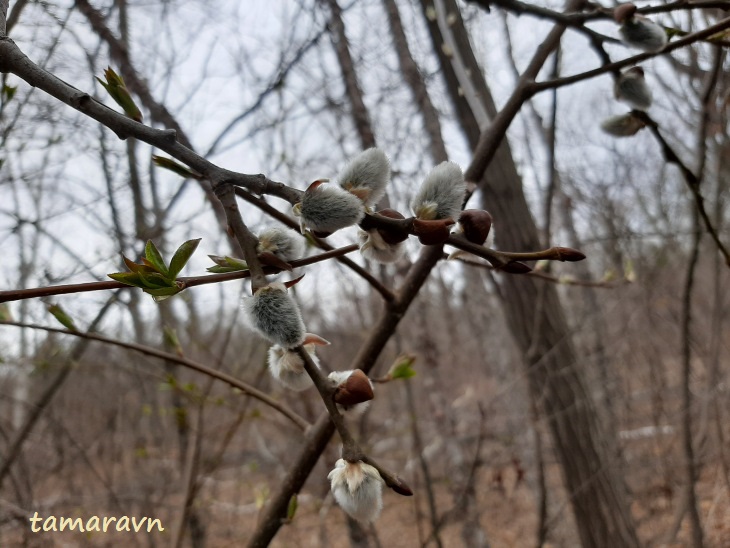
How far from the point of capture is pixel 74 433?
4.00m

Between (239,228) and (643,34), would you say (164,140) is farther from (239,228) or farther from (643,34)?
(643,34)

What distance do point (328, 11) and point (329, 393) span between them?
225 cm

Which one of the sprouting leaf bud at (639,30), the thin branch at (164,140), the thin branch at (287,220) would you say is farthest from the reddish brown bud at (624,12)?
the thin branch at (164,140)

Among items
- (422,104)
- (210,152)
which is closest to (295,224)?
(210,152)

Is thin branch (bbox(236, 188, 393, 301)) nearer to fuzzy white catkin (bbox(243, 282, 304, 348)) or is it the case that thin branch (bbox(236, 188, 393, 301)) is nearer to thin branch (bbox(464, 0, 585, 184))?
fuzzy white catkin (bbox(243, 282, 304, 348))

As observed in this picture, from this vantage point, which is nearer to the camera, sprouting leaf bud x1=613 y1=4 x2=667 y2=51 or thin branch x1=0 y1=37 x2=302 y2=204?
thin branch x1=0 y1=37 x2=302 y2=204

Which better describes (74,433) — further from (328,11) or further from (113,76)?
(113,76)

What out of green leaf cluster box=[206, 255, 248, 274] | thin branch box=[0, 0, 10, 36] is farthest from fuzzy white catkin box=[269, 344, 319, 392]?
thin branch box=[0, 0, 10, 36]

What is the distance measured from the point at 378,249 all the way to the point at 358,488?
249 mm

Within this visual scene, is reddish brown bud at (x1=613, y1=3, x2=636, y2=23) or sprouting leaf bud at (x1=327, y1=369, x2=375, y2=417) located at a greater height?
reddish brown bud at (x1=613, y1=3, x2=636, y2=23)


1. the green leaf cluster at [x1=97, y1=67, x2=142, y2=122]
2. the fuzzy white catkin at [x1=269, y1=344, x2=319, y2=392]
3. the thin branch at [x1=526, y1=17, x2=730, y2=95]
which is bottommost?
the fuzzy white catkin at [x1=269, y1=344, x2=319, y2=392]

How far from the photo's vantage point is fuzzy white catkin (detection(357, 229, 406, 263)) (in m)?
0.59

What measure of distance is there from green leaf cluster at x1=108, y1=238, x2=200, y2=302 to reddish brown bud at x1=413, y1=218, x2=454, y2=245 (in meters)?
0.23

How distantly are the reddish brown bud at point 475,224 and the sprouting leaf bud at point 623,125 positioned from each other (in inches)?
24.6
